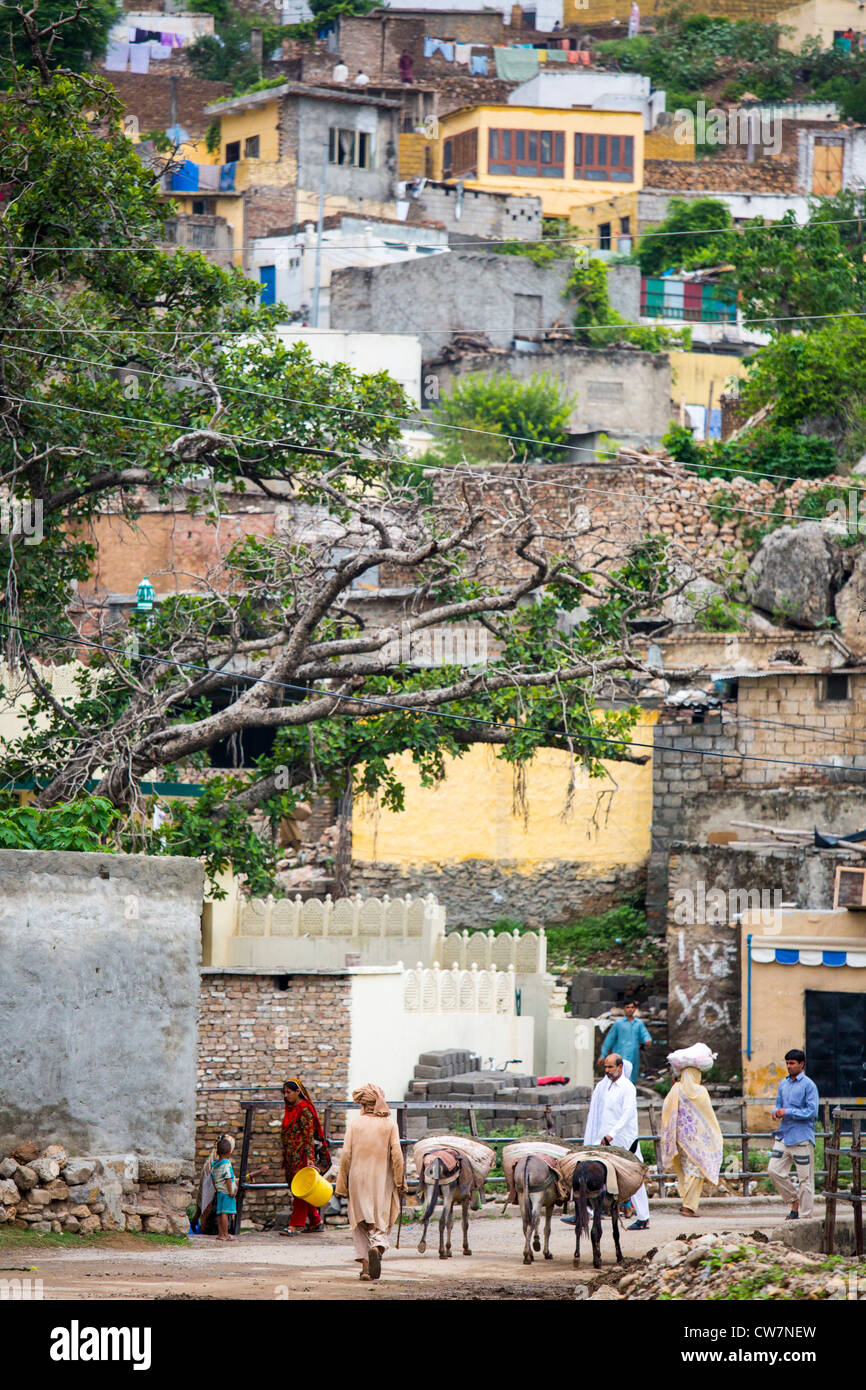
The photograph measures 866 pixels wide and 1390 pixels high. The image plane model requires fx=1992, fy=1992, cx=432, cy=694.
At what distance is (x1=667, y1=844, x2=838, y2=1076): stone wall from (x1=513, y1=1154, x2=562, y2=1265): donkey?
1022 centimetres

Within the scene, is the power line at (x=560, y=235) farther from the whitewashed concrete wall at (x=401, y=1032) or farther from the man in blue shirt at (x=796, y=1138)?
the man in blue shirt at (x=796, y=1138)

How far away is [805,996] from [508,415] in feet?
72.7

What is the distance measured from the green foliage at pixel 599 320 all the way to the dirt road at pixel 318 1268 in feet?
112

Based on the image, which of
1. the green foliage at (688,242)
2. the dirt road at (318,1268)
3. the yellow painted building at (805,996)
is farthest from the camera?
the green foliage at (688,242)

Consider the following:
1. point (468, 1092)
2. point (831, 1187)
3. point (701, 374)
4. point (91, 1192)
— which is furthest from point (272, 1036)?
point (701, 374)

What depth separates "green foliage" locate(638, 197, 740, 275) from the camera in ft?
168

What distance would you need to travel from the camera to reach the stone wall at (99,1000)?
12484 millimetres

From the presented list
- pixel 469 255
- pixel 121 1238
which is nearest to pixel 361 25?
pixel 469 255

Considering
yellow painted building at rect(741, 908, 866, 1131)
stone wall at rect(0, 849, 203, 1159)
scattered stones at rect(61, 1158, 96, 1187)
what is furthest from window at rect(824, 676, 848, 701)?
scattered stones at rect(61, 1158, 96, 1187)

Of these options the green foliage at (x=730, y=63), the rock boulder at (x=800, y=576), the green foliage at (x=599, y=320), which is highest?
the green foliage at (x=730, y=63)

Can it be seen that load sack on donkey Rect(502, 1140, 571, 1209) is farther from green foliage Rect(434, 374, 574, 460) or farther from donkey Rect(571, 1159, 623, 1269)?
green foliage Rect(434, 374, 574, 460)

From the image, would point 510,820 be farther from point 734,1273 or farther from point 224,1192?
point 734,1273

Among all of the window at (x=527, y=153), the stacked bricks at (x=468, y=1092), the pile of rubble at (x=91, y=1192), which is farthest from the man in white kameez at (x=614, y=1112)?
the window at (x=527, y=153)

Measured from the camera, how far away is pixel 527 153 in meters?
56.9
